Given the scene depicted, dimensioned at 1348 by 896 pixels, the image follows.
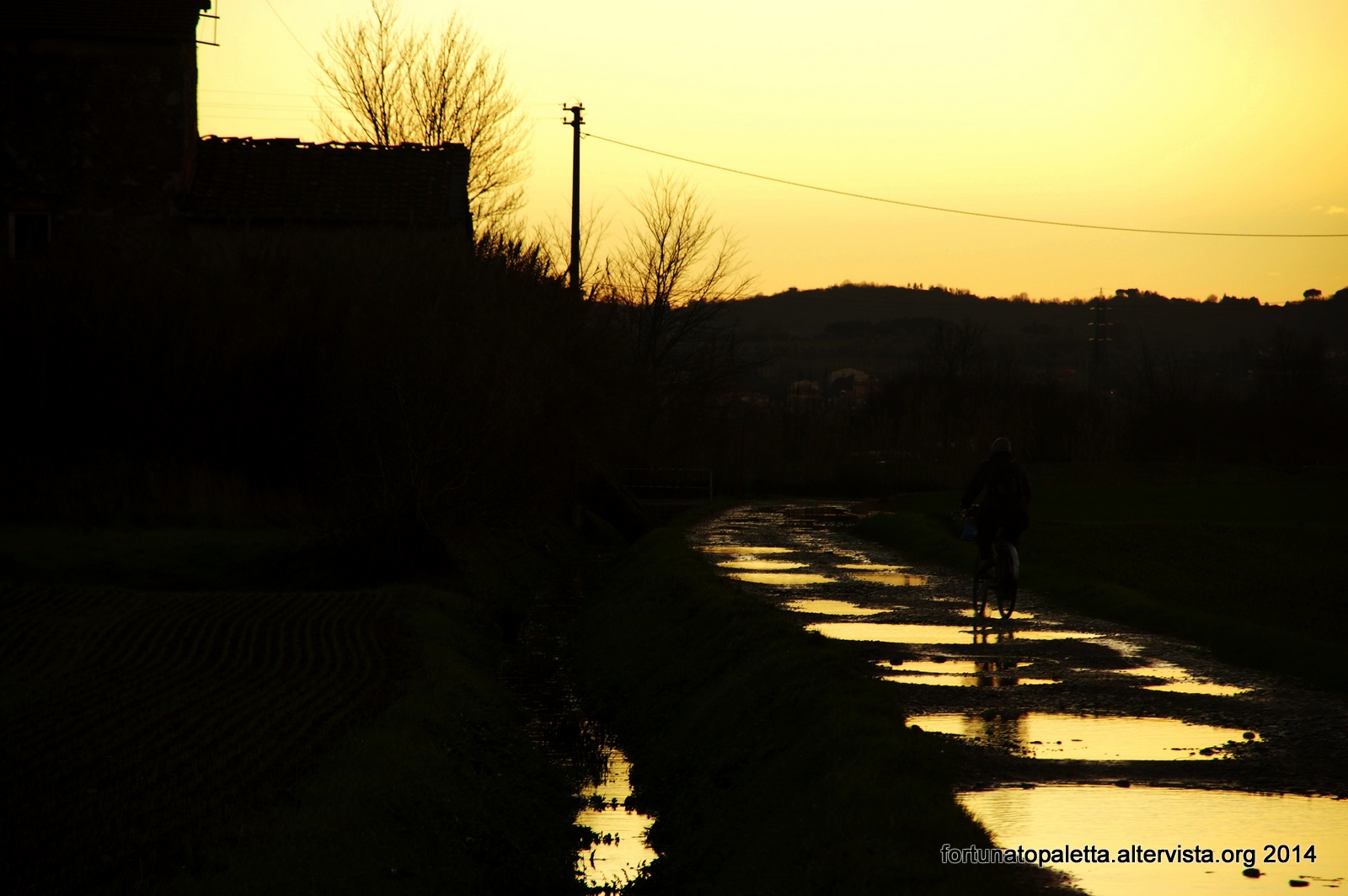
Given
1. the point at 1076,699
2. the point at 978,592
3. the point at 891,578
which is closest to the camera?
the point at 1076,699

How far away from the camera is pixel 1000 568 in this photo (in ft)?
49.6

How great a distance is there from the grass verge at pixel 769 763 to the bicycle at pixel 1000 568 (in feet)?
8.57

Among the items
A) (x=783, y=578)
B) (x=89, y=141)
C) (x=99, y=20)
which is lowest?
(x=783, y=578)

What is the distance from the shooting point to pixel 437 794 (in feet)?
29.9

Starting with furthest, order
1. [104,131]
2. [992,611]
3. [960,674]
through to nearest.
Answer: [104,131]
[992,611]
[960,674]

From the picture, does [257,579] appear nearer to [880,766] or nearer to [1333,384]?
[880,766]

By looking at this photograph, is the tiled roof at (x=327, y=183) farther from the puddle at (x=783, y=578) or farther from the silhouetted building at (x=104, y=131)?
the puddle at (x=783, y=578)

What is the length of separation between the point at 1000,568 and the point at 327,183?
23.6 m

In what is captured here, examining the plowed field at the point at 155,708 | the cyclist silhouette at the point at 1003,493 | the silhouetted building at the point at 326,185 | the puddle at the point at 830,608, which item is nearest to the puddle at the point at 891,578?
the puddle at the point at 830,608

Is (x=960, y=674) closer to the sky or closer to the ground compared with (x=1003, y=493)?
closer to the ground

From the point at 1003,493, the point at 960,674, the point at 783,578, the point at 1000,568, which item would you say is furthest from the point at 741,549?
the point at 960,674

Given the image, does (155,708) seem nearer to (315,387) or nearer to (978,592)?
(978,592)

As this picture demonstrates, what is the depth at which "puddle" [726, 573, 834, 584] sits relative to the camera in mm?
19453

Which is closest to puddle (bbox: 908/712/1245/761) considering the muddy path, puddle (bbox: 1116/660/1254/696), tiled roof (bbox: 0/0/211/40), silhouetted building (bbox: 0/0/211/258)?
the muddy path
